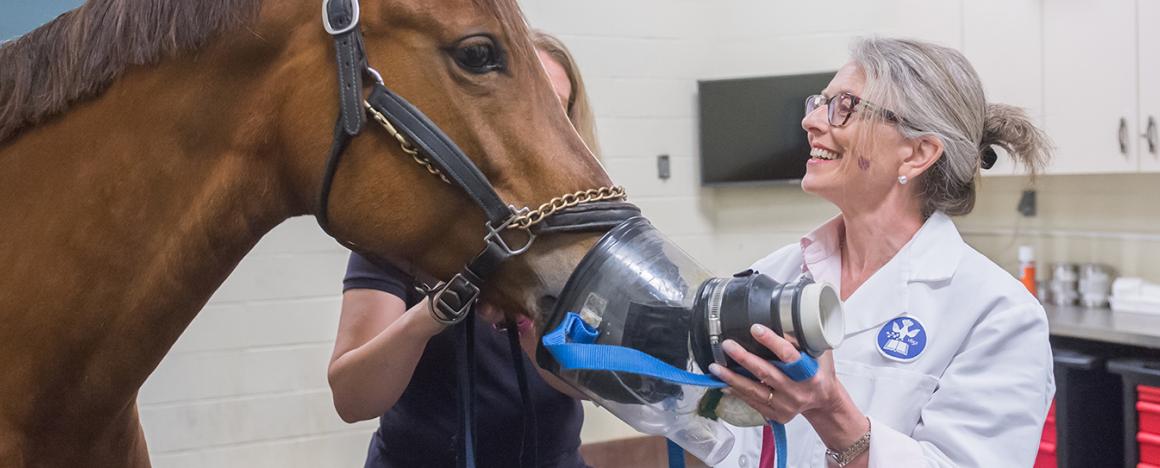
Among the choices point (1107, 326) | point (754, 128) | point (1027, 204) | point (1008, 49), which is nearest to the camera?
point (1107, 326)

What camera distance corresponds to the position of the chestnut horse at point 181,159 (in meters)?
0.93

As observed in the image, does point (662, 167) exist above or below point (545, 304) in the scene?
below

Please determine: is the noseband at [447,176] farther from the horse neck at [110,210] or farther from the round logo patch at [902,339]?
the round logo patch at [902,339]

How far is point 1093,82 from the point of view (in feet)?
11.1

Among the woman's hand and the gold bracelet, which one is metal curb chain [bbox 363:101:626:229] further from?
the gold bracelet

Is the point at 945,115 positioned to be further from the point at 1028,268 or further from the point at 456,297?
the point at 1028,268

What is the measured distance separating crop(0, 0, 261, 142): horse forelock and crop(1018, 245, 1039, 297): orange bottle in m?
3.58

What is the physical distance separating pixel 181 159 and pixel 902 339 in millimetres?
1036

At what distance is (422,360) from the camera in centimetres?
150

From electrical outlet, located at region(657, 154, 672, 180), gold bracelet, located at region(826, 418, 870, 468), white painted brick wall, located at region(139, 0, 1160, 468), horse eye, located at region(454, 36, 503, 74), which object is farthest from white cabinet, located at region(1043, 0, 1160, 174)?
horse eye, located at region(454, 36, 503, 74)

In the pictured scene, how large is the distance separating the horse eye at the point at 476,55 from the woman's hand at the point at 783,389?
0.37m

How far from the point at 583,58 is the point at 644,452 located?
5.90ft

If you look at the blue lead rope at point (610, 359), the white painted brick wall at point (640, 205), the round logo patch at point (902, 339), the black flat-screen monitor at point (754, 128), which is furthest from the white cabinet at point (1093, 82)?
the blue lead rope at point (610, 359)

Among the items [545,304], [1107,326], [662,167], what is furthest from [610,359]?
[662,167]
